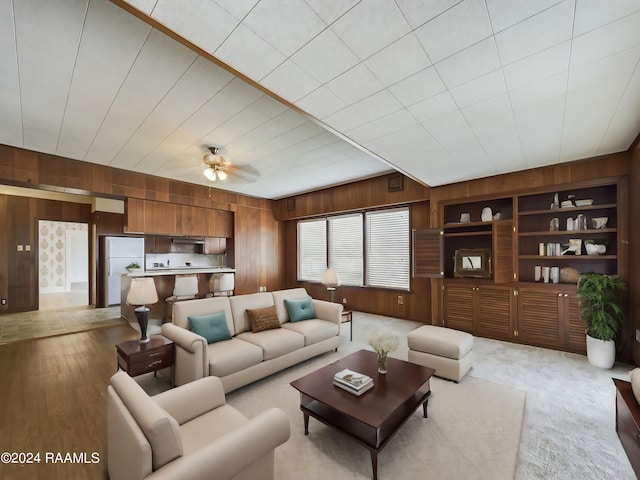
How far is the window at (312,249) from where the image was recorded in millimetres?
7160

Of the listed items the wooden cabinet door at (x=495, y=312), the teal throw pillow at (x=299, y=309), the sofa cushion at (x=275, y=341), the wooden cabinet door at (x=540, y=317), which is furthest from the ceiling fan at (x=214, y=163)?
the wooden cabinet door at (x=540, y=317)

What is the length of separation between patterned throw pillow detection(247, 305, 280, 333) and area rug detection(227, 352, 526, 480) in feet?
2.51

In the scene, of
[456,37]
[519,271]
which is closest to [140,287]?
[456,37]

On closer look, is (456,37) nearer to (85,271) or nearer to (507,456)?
(507,456)

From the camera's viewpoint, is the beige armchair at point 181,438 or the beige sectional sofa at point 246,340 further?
the beige sectional sofa at point 246,340

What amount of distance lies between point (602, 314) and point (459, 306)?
1.76 meters

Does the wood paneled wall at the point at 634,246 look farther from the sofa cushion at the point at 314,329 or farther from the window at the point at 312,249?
the window at the point at 312,249

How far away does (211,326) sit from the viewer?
3.03 m

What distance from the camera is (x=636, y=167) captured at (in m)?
3.16

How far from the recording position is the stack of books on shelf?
2.09 m

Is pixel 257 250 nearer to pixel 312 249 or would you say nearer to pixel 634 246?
pixel 312 249

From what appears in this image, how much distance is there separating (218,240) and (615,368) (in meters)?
7.62

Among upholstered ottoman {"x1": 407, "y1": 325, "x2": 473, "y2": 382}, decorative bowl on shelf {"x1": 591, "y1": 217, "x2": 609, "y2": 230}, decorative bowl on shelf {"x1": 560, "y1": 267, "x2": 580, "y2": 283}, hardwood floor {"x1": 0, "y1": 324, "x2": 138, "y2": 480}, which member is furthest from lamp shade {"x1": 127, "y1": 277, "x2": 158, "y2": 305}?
decorative bowl on shelf {"x1": 591, "y1": 217, "x2": 609, "y2": 230}

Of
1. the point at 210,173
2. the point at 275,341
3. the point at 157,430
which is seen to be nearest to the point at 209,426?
the point at 157,430
